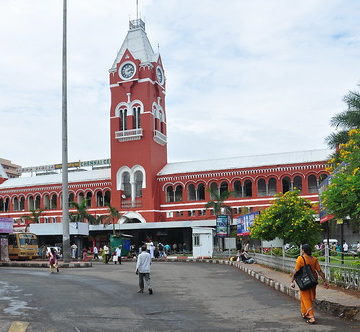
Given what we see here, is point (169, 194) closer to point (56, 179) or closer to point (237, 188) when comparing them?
point (237, 188)

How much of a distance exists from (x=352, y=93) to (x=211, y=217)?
29.8 m

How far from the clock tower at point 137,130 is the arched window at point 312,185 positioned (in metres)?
16.1

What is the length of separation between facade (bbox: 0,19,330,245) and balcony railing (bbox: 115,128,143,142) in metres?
0.11

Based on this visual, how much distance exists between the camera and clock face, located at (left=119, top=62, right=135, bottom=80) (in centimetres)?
5847

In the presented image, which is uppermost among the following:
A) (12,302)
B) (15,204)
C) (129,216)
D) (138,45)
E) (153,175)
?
(138,45)

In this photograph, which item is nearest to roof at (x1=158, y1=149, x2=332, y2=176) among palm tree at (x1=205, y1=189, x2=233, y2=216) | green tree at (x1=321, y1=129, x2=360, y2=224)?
palm tree at (x1=205, y1=189, x2=233, y2=216)

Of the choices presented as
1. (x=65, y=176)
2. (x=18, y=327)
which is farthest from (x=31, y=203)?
(x=18, y=327)

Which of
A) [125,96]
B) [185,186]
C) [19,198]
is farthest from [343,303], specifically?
[19,198]

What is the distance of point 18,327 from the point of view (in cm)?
800

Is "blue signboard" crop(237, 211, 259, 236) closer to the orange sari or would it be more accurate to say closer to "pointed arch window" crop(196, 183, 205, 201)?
"pointed arch window" crop(196, 183, 205, 201)

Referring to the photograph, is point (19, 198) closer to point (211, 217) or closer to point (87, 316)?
point (211, 217)

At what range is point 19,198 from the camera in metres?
65.5

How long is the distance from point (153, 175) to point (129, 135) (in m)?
5.24

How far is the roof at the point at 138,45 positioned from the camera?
58916 millimetres
